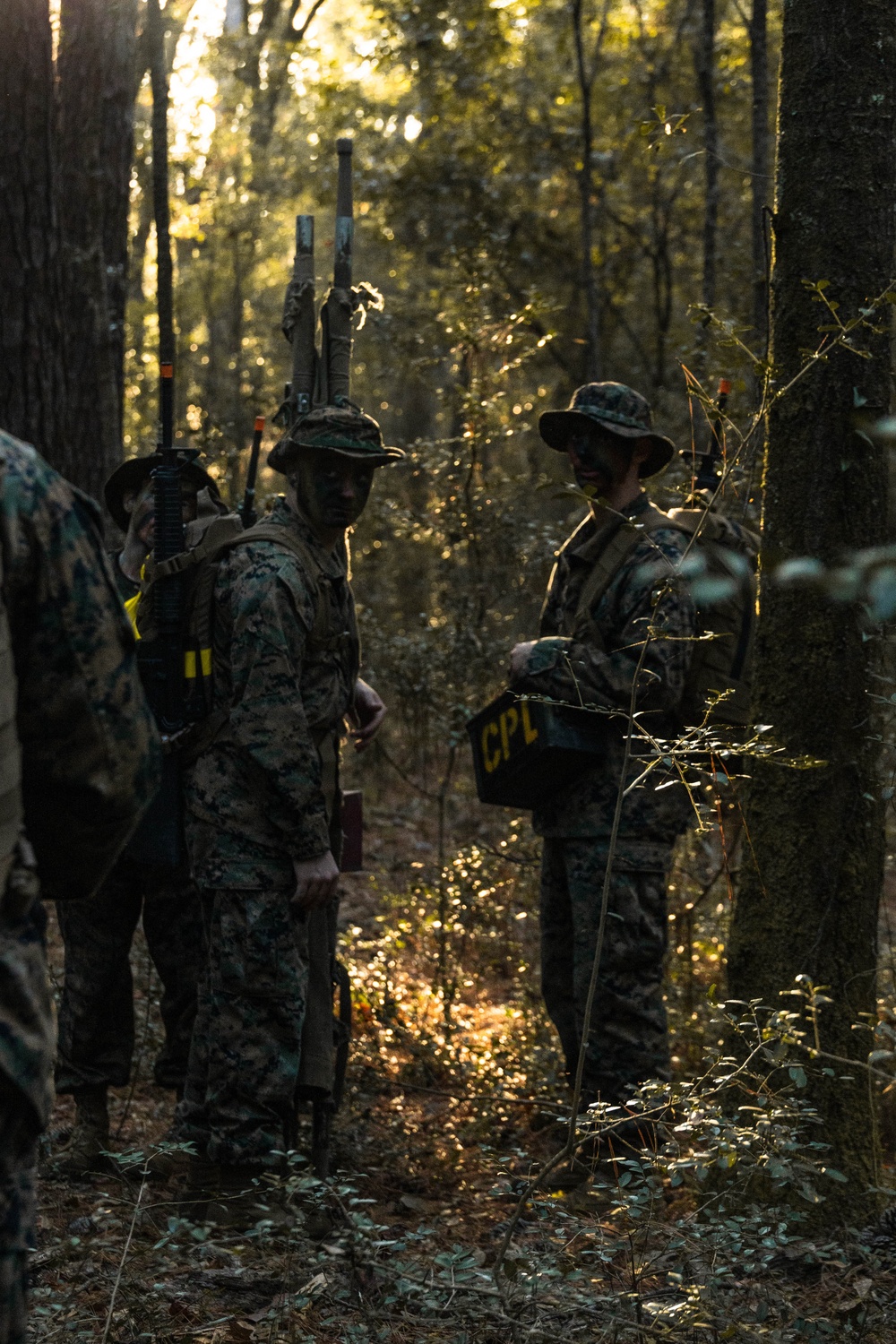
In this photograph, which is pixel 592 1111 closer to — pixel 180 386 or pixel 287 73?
pixel 180 386

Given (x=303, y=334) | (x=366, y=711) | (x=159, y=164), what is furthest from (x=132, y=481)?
(x=159, y=164)

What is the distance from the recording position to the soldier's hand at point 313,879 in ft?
14.7

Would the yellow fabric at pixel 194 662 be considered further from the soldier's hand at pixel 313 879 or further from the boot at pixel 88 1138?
the boot at pixel 88 1138

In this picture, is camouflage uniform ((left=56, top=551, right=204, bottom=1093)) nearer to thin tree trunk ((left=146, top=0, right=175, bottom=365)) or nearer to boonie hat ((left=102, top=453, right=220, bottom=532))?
boonie hat ((left=102, top=453, right=220, bottom=532))

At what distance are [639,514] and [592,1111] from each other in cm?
237

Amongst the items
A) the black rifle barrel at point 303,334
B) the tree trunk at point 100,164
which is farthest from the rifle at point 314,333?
the tree trunk at point 100,164

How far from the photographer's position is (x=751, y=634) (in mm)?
4957

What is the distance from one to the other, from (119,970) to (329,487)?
1966mm

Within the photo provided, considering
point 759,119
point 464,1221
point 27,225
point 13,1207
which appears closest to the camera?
point 13,1207

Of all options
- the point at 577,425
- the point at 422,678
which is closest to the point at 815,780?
the point at 577,425

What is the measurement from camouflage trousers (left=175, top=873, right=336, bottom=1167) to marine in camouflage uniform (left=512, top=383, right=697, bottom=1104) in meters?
1.03

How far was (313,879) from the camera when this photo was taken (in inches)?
176

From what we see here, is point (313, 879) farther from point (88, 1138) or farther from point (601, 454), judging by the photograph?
point (601, 454)

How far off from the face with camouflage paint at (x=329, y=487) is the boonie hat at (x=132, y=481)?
664mm
